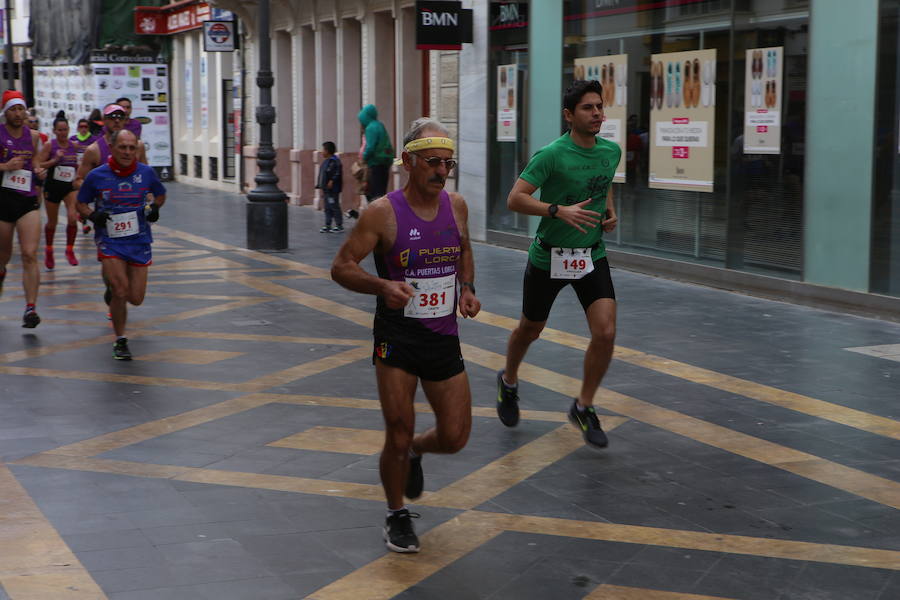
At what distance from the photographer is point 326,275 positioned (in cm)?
1405

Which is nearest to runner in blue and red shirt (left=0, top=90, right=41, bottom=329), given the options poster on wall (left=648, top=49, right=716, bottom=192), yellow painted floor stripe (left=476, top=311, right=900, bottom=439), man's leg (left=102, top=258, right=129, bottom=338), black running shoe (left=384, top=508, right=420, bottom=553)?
man's leg (left=102, top=258, right=129, bottom=338)

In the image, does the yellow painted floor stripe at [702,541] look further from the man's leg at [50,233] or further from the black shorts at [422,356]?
the man's leg at [50,233]

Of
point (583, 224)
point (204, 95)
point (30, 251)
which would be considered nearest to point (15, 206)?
point (30, 251)

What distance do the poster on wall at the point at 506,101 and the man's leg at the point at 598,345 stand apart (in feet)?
35.3

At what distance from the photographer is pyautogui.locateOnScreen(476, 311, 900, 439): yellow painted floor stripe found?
7.07m

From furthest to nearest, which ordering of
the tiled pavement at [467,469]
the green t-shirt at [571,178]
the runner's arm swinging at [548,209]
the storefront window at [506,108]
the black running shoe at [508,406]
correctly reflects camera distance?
1. the storefront window at [506,108]
2. the black running shoe at [508,406]
3. the green t-shirt at [571,178]
4. the runner's arm swinging at [548,209]
5. the tiled pavement at [467,469]

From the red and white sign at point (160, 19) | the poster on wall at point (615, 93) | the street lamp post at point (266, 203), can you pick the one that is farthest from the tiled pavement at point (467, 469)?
the red and white sign at point (160, 19)

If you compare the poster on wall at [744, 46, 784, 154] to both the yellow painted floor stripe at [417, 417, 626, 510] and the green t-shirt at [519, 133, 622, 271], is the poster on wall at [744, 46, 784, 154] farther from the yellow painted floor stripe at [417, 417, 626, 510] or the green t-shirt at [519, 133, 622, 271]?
the yellow painted floor stripe at [417, 417, 626, 510]

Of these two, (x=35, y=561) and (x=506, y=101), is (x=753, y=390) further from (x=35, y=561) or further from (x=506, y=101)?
(x=506, y=101)

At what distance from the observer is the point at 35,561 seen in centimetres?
476

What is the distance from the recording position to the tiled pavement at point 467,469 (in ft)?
15.3

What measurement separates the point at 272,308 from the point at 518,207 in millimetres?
5380

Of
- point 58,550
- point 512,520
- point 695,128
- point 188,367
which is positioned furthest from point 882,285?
point 58,550

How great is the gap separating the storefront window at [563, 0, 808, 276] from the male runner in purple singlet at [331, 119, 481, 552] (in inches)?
295
